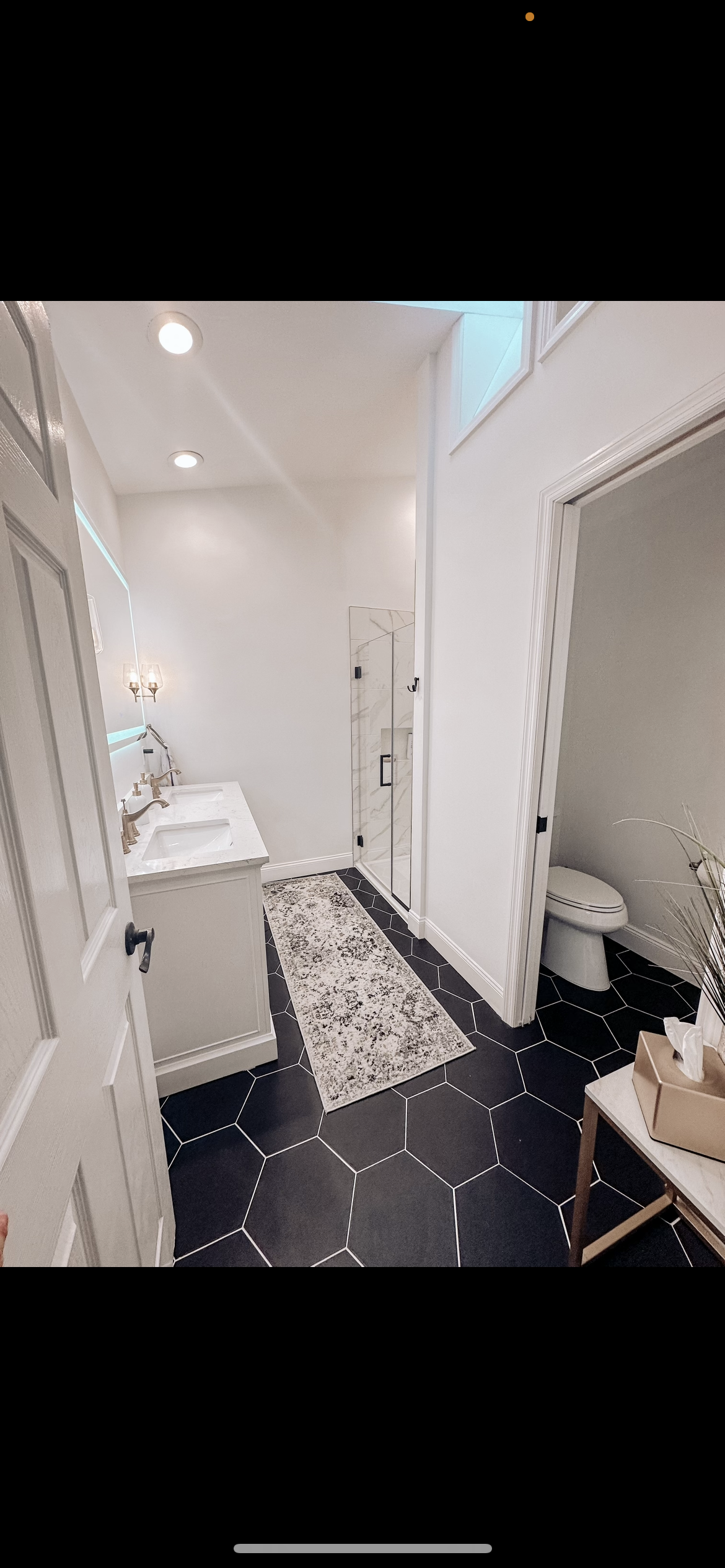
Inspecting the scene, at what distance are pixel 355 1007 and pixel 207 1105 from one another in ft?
2.10

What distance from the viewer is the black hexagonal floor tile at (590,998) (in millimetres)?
1905

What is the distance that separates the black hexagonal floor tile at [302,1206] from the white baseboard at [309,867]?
188 centimetres

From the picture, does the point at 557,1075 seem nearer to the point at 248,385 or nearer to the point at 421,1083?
the point at 421,1083

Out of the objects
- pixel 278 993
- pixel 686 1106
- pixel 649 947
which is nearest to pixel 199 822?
pixel 278 993

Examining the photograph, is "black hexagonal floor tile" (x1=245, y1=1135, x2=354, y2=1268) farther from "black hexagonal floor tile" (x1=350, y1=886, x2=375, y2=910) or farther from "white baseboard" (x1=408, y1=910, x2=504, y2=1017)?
"black hexagonal floor tile" (x1=350, y1=886, x2=375, y2=910)

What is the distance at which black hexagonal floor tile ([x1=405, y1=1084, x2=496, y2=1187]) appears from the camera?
1304mm

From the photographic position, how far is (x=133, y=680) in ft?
7.99

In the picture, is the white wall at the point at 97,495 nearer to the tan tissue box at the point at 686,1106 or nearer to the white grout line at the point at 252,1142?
the white grout line at the point at 252,1142

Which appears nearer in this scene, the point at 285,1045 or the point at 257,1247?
the point at 257,1247

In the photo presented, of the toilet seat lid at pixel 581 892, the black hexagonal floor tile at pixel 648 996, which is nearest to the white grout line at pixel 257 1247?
the toilet seat lid at pixel 581 892

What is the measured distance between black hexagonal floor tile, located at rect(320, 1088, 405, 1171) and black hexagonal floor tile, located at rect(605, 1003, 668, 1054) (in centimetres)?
89

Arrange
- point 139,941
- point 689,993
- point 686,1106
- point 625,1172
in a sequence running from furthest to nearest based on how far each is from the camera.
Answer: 1. point 689,993
2. point 625,1172
3. point 139,941
4. point 686,1106
